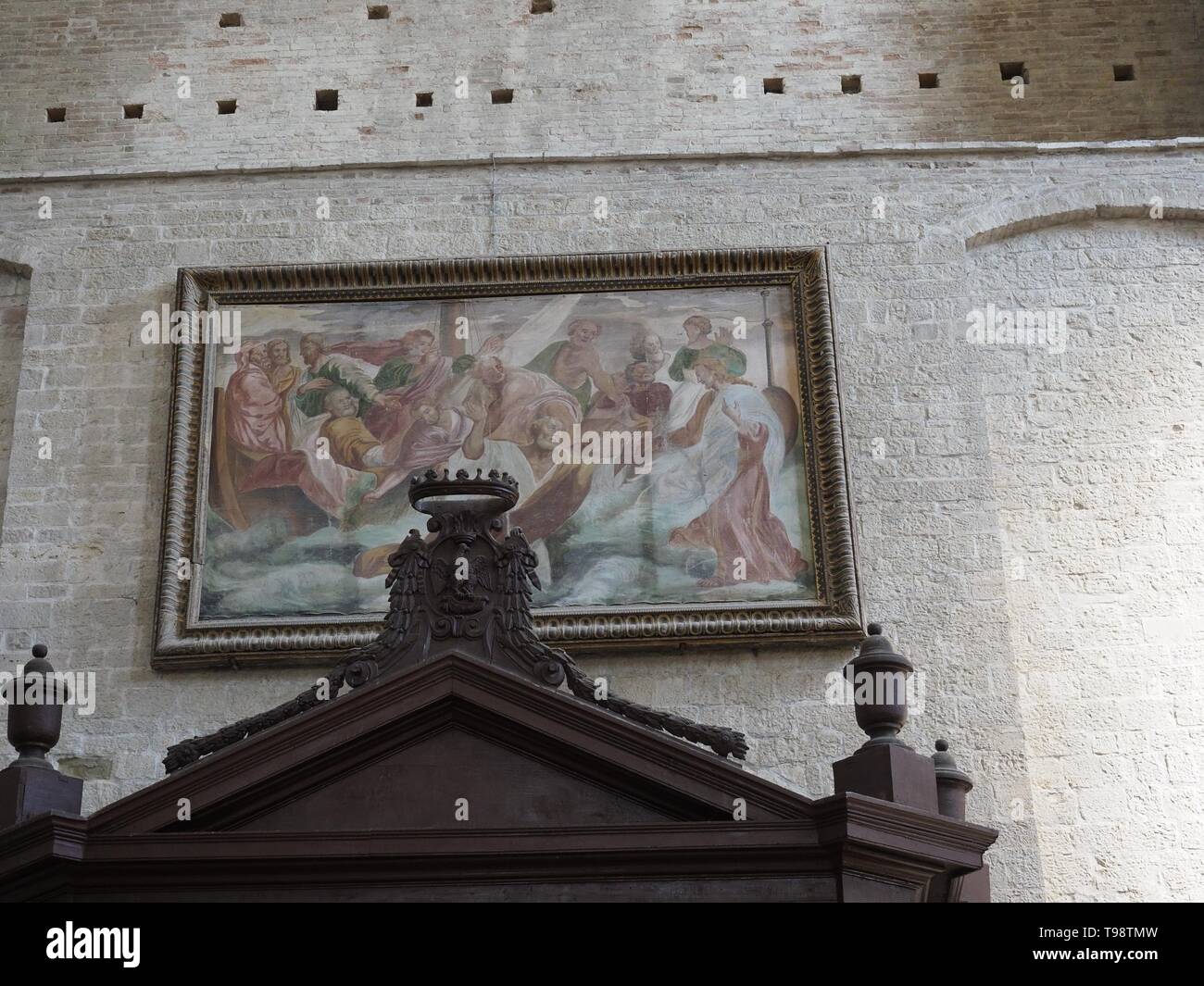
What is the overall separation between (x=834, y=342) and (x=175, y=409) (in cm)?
304

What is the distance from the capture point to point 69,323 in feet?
27.8

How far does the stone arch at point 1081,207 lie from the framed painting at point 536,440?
905 millimetres

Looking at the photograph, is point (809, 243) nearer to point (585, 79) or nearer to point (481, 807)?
point (585, 79)

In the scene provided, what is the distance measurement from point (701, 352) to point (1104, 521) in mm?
1976

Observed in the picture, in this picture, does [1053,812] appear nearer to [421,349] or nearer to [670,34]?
[421,349]

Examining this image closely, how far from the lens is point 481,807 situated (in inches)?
204

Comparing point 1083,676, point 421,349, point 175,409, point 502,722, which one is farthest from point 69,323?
point 1083,676

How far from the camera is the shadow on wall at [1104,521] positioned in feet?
23.6

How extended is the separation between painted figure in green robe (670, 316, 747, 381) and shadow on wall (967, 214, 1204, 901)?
1.18 metres

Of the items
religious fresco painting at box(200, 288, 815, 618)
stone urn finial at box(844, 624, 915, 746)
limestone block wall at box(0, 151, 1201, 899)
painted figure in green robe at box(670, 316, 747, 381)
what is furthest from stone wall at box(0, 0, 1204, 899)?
stone urn finial at box(844, 624, 915, 746)

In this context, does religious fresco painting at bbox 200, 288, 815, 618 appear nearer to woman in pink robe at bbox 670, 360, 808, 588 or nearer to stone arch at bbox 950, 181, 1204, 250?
woman in pink robe at bbox 670, 360, 808, 588

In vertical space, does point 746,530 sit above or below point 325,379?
below

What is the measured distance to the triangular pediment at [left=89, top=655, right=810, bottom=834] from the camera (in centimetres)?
516

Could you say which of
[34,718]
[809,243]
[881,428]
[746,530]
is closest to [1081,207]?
[809,243]
